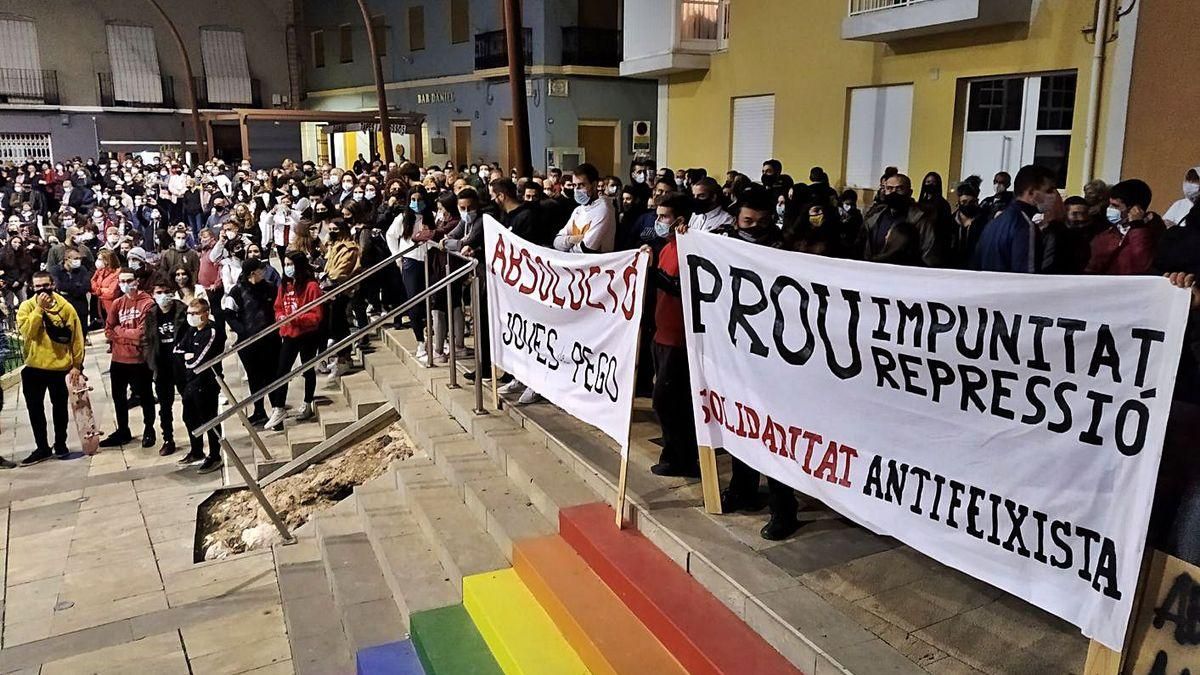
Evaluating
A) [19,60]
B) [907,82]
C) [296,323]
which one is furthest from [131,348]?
[19,60]

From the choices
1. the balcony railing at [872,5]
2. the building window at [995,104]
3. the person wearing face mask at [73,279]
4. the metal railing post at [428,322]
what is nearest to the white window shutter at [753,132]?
the balcony railing at [872,5]

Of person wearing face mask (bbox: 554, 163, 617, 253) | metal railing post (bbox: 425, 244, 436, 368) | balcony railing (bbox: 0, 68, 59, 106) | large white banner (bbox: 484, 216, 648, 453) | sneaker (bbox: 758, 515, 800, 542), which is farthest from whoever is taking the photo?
balcony railing (bbox: 0, 68, 59, 106)

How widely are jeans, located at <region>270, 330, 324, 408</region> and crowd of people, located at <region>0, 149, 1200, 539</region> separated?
0.02 m

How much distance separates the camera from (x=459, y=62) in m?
29.2

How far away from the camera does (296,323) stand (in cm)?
937

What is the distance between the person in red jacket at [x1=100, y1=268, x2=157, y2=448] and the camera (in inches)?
372

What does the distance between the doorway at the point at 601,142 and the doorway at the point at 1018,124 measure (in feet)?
51.3

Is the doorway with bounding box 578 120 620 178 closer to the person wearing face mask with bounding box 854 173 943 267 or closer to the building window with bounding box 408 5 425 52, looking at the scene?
the building window with bounding box 408 5 425 52

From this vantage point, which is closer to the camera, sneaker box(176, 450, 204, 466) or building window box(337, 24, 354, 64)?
sneaker box(176, 450, 204, 466)

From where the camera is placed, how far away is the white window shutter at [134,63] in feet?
115

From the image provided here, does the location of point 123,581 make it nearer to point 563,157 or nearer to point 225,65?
point 563,157

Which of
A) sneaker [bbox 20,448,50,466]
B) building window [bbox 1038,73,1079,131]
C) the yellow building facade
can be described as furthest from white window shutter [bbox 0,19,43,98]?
building window [bbox 1038,73,1079,131]

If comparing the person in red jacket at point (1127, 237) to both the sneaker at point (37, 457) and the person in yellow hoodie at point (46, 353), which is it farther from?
the sneaker at point (37, 457)

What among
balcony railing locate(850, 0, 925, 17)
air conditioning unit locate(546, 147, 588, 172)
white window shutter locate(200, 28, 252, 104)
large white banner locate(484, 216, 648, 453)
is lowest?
large white banner locate(484, 216, 648, 453)
